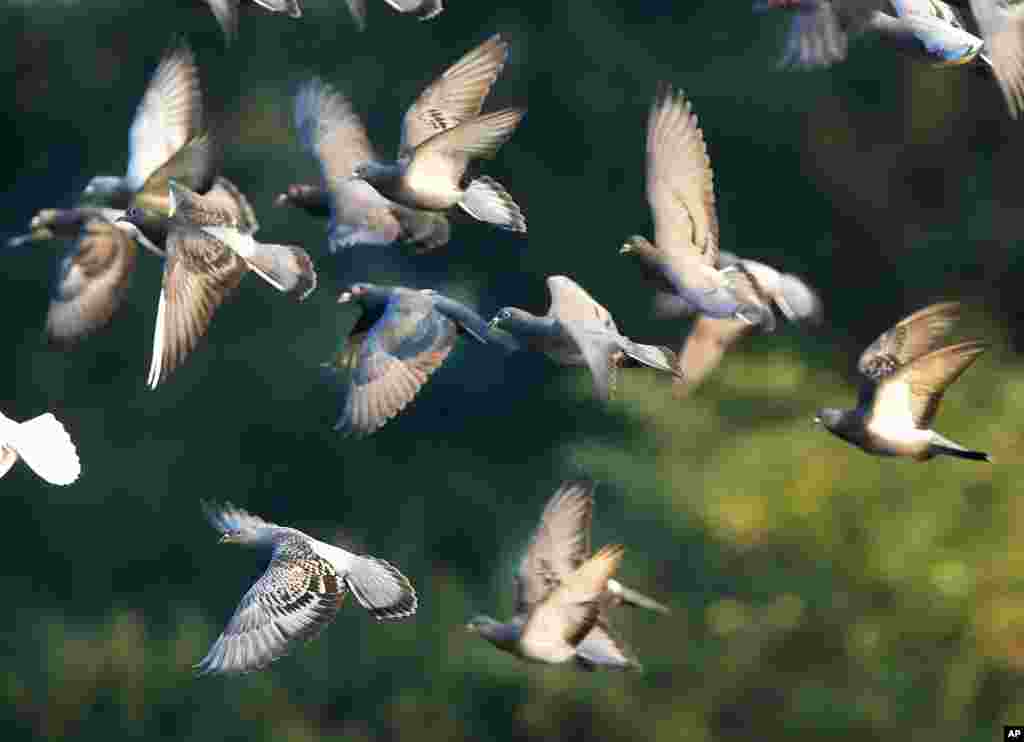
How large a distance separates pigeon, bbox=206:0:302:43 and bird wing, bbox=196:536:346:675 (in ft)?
3.85

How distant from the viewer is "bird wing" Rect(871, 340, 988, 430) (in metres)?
5.73

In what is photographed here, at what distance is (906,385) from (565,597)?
88cm

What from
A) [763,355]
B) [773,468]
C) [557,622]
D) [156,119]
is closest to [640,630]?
[773,468]

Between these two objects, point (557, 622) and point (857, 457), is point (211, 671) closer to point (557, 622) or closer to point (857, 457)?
point (557, 622)

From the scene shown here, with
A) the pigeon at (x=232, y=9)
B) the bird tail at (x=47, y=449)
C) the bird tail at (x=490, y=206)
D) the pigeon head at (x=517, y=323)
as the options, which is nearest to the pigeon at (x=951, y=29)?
the bird tail at (x=490, y=206)

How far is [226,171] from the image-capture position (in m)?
12.3

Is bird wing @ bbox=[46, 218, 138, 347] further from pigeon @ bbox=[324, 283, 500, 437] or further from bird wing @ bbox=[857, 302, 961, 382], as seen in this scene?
bird wing @ bbox=[857, 302, 961, 382]

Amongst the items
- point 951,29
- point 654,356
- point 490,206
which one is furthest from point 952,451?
point 490,206

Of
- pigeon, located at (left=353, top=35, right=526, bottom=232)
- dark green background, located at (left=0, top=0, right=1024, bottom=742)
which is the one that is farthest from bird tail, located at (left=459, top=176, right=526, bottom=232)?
dark green background, located at (left=0, top=0, right=1024, bottom=742)

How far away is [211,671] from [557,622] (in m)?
0.81

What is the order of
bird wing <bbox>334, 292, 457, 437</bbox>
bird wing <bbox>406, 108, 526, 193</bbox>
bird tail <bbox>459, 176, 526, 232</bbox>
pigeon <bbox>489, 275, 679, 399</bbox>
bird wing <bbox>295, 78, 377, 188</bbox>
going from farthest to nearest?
bird wing <bbox>295, 78, 377, 188</bbox> → bird wing <bbox>334, 292, 457, 437</bbox> → bird tail <bbox>459, 176, 526, 232</bbox> → bird wing <bbox>406, 108, 526, 193</bbox> → pigeon <bbox>489, 275, 679, 399</bbox>

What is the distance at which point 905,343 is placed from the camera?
227 inches

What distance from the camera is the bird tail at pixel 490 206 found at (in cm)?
610

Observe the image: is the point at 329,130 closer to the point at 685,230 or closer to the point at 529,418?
the point at 685,230
